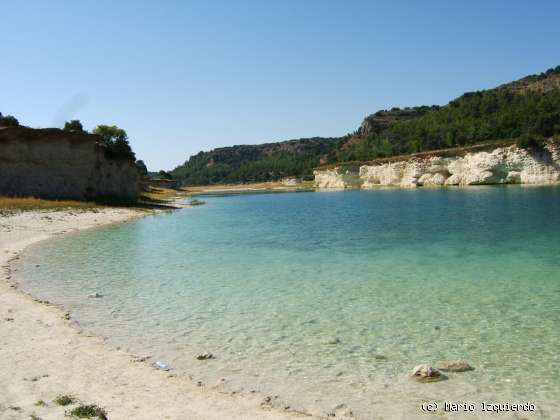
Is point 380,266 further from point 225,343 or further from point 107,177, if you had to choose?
point 107,177

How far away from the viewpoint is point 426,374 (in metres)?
7.05

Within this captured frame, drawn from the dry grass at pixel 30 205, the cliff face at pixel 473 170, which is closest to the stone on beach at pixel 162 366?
the dry grass at pixel 30 205

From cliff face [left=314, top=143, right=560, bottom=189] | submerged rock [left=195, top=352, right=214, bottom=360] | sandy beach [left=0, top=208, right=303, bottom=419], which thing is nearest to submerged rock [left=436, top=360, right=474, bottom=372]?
sandy beach [left=0, top=208, right=303, bottom=419]

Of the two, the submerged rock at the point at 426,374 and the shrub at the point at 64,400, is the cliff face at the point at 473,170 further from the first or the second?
the shrub at the point at 64,400

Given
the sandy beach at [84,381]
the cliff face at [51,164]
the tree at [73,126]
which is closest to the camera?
the sandy beach at [84,381]

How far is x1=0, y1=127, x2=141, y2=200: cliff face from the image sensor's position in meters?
40.9

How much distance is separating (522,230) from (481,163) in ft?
203

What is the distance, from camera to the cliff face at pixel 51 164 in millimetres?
40906

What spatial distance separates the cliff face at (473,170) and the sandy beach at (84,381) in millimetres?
77913

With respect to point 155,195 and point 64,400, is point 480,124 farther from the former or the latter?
point 64,400

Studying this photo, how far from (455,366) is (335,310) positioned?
3874 mm

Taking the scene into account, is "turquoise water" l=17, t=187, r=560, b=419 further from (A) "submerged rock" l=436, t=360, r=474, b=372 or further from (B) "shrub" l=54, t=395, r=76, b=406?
(B) "shrub" l=54, t=395, r=76, b=406

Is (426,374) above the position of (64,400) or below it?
below

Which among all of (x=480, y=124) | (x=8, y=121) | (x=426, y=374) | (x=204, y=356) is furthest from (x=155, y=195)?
(x=426, y=374)
